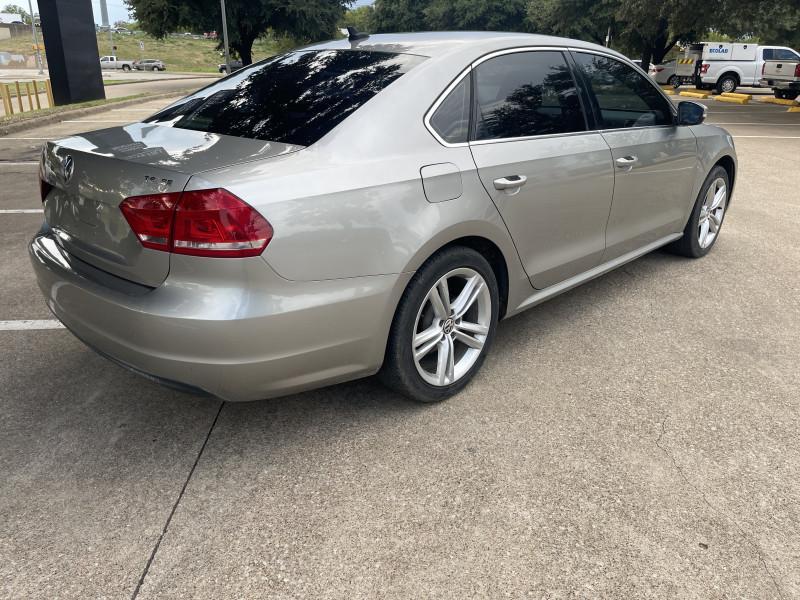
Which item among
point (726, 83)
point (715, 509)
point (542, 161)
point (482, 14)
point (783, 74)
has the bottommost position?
point (715, 509)

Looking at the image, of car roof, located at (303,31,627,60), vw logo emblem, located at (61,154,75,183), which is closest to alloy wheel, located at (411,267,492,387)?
car roof, located at (303,31,627,60)

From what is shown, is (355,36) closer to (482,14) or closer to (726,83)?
(726,83)

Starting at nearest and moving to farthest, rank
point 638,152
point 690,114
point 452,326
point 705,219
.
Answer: point 452,326, point 638,152, point 690,114, point 705,219

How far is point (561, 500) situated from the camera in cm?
243

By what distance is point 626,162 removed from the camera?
381cm

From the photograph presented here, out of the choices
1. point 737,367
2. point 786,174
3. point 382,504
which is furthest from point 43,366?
point 786,174

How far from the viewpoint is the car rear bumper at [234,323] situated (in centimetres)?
224

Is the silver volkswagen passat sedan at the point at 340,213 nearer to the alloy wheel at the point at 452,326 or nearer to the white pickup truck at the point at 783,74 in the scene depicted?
the alloy wheel at the point at 452,326

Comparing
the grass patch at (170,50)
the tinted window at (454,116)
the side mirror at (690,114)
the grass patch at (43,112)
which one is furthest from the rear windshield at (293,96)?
the grass patch at (170,50)

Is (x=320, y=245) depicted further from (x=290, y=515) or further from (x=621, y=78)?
(x=621, y=78)

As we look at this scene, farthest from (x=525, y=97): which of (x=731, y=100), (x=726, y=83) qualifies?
(x=726, y=83)

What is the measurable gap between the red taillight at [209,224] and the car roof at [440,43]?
4.35 feet

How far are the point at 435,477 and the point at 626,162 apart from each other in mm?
2291

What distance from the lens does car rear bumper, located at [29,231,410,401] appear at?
224 centimetres
